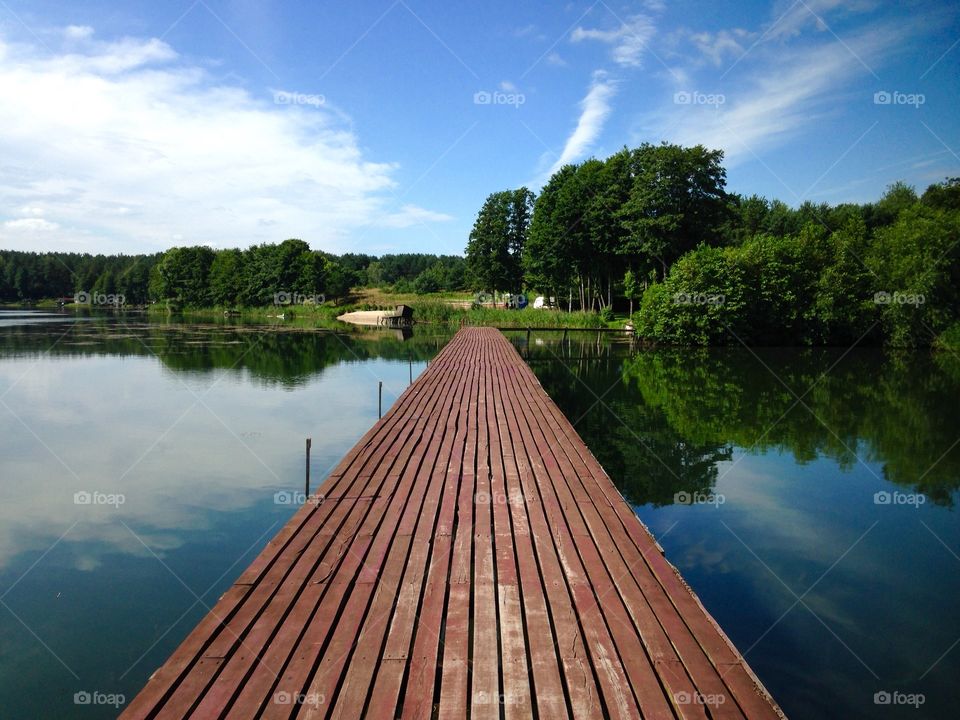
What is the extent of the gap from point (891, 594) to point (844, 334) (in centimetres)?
3441

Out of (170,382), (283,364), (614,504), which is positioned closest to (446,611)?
(614,504)

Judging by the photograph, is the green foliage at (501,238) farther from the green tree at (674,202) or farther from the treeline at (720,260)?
the green tree at (674,202)

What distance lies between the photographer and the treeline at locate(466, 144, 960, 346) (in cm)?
3175

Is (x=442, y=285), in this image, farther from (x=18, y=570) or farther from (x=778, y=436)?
(x=18, y=570)

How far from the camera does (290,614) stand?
139 inches
